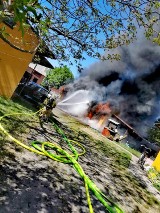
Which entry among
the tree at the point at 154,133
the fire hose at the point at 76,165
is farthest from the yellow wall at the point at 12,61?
the tree at the point at 154,133

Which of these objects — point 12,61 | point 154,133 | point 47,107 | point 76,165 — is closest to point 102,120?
point 154,133

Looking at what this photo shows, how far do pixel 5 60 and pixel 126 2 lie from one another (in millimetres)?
6963

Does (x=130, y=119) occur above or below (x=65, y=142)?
above

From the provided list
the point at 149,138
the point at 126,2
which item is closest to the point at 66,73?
the point at 149,138

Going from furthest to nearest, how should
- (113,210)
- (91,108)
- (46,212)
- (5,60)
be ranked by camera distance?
1. (91,108)
2. (5,60)
3. (113,210)
4. (46,212)

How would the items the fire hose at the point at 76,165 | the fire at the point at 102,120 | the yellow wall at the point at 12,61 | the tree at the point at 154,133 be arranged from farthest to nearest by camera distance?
the tree at the point at 154,133
the fire at the point at 102,120
the yellow wall at the point at 12,61
the fire hose at the point at 76,165

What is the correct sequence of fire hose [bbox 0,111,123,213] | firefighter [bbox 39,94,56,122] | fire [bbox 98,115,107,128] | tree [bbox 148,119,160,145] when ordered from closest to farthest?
fire hose [bbox 0,111,123,213], firefighter [bbox 39,94,56,122], fire [bbox 98,115,107,128], tree [bbox 148,119,160,145]

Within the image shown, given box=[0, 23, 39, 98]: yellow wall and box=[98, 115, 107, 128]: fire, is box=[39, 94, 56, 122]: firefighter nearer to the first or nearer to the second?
box=[0, 23, 39, 98]: yellow wall

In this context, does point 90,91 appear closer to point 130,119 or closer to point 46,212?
point 130,119

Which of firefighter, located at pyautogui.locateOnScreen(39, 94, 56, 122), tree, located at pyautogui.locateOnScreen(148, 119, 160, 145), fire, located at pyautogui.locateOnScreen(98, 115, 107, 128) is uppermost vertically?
→ tree, located at pyautogui.locateOnScreen(148, 119, 160, 145)

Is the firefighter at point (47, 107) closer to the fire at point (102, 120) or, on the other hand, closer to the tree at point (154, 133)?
the fire at point (102, 120)

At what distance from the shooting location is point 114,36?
9.30 m

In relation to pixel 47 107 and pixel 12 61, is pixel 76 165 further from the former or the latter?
pixel 12 61

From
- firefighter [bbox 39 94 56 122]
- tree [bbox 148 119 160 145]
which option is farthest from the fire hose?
tree [bbox 148 119 160 145]
